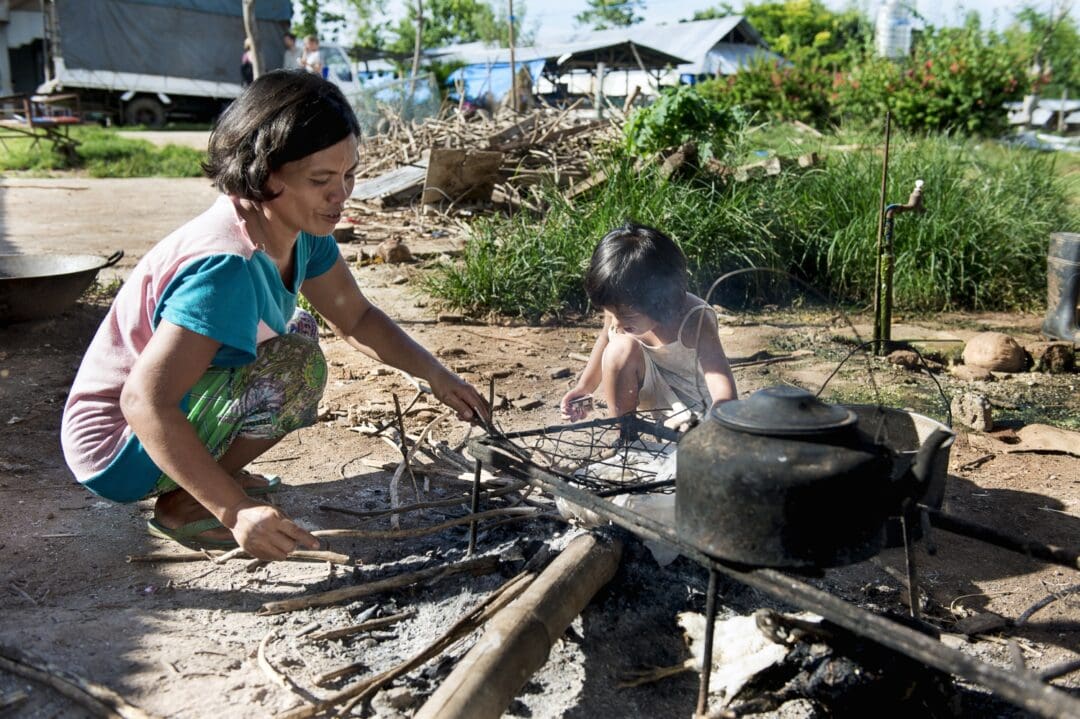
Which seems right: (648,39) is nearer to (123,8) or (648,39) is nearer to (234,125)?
(123,8)

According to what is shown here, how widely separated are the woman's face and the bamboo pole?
Result: 1.12 metres

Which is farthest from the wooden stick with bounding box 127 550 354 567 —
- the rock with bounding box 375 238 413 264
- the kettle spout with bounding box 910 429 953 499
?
the rock with bounding box 375 238 413 264

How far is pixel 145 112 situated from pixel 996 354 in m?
23.6

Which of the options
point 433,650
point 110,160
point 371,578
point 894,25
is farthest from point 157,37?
point 433,650

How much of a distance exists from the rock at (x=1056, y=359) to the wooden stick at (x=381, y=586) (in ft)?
12.8

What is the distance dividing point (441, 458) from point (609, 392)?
709 mm

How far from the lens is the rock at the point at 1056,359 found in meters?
5.25

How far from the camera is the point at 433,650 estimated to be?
7.37 ft

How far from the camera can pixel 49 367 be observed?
4.80 meters

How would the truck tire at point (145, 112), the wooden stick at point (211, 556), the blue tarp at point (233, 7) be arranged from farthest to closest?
the blue tarp at point (233, 7)
the truck tire at point (145, 112)
the wooden stick at point (211, 556)

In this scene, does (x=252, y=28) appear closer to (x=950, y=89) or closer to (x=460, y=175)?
(x=460, y=175)

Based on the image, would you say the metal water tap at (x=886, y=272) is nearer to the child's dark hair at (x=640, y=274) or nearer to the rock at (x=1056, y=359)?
the rock at (x=1056, y=359)

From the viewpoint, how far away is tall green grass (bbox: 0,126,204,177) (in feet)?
45.0

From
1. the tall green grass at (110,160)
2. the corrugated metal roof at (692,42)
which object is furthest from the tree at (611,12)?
the tall green grass at (110,160)
